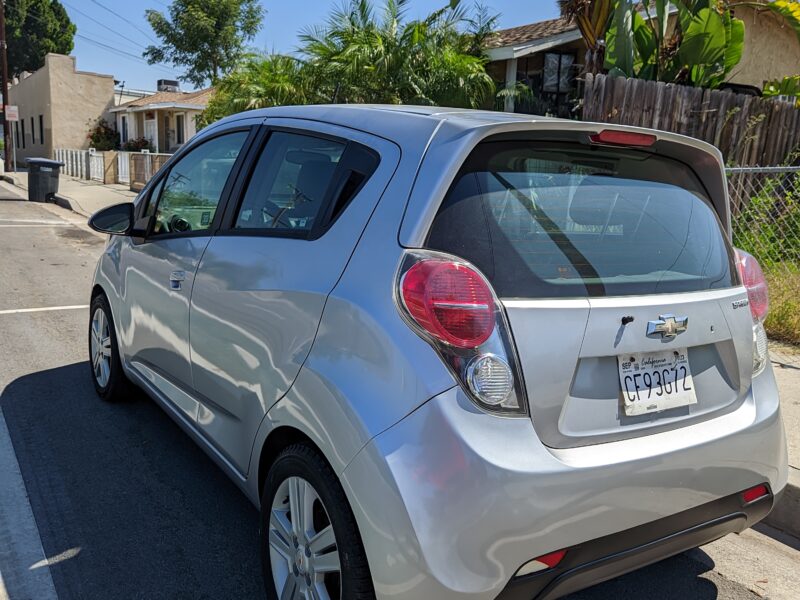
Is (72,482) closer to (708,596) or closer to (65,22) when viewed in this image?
(708,596)

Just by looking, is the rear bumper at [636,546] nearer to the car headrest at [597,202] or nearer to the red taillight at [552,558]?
the red taillight at [552,558]

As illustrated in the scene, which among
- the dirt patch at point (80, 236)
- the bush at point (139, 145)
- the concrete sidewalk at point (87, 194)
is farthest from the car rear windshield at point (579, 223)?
the bush at point (139, 145)

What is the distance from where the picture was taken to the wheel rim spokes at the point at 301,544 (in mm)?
2203

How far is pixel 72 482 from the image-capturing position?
140 inches

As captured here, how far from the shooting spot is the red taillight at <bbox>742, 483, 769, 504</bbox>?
2361mm

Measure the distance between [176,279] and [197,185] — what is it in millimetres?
554

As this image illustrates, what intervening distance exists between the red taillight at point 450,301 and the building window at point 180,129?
34.8 metres

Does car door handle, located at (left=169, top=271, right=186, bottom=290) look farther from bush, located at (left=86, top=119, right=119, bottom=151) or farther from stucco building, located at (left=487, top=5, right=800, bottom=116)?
bush, located at (left=86, top=119, right=119, bottom=151)

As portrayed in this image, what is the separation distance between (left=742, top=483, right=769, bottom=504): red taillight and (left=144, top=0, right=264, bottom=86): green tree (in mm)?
35054

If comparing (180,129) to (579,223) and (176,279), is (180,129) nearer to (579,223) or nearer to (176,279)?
(176,279)

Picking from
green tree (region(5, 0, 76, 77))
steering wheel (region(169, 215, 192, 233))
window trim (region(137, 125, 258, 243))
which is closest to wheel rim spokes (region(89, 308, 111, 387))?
window trim (region(137, 125, 258, 243))

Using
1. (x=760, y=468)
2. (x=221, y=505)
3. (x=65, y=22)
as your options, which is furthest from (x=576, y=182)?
(x=65, y=22)

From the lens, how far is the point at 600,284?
215 centimetres

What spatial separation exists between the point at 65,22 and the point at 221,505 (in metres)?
71.7
